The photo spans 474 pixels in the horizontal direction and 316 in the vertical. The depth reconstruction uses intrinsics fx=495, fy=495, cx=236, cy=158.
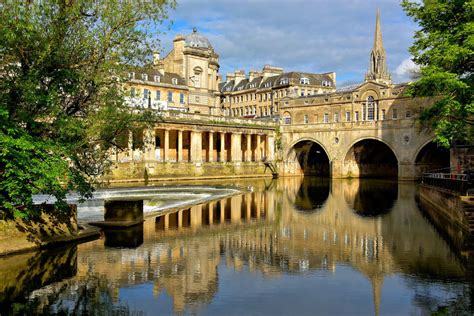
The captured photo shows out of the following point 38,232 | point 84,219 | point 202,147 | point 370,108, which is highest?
point 370,108

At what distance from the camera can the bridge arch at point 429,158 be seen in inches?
2238

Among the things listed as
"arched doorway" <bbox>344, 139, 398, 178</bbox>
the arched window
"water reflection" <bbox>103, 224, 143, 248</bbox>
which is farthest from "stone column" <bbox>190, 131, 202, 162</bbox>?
"water reflection" <bbox>103, 224, 143, 248</bbox>

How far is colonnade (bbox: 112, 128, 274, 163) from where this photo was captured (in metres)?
57.1

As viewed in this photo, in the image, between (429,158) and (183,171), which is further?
(429,158)

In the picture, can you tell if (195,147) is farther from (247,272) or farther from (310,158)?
(247,272)

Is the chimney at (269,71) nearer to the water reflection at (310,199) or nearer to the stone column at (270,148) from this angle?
the stone column at (270,148)

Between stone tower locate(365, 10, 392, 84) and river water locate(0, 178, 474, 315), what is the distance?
51.5 m

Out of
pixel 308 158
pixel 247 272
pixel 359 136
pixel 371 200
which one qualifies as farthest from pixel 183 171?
pixel 247 272

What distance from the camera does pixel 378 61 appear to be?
243 ft

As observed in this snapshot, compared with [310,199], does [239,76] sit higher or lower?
higher

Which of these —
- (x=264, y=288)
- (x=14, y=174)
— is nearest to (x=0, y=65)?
(x=14, y=174)

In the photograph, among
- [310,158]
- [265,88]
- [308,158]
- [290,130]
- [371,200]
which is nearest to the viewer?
[371,200]

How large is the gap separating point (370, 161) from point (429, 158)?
389 inches

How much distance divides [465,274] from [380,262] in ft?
9.49
